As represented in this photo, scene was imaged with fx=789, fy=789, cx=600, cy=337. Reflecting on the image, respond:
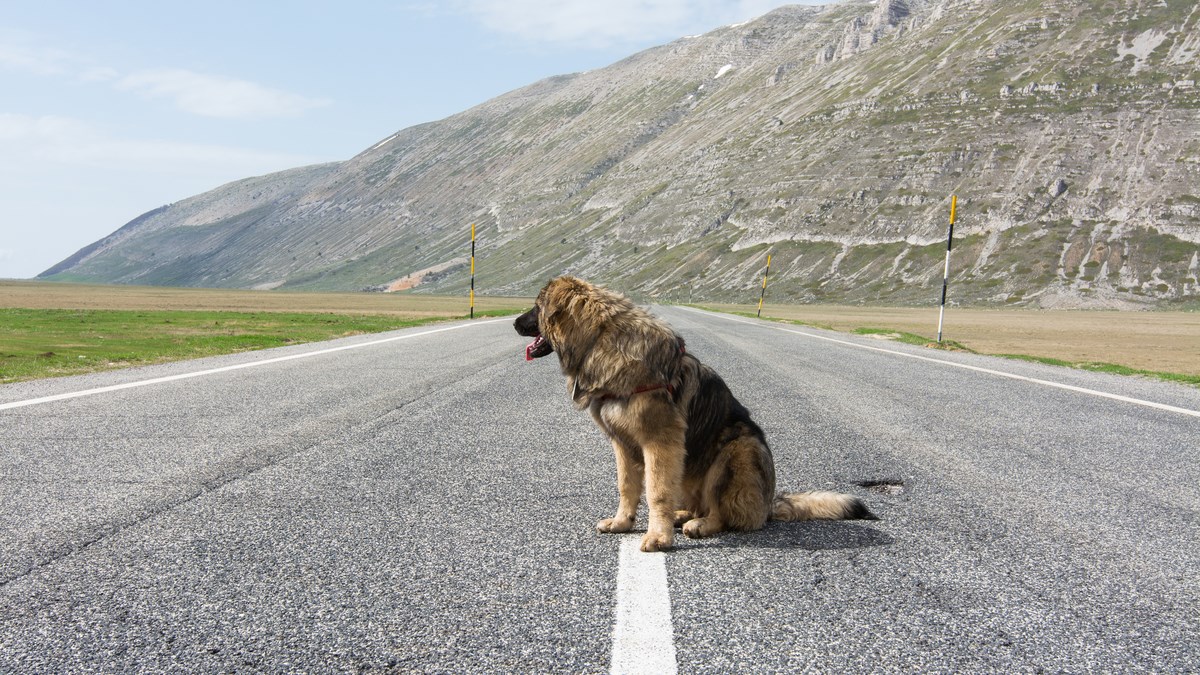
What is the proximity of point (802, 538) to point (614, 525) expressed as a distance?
1055 mm

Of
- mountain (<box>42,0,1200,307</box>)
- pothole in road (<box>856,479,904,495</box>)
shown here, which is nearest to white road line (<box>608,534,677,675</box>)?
pothole in road (<box>856,479,904,495</box>)

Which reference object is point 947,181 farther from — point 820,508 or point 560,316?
point 560,316

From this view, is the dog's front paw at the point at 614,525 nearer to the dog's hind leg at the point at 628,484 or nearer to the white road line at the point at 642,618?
the dog's hind leg at the point at 628,484

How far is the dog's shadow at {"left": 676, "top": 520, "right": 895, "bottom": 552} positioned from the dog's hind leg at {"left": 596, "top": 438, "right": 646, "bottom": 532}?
31cm

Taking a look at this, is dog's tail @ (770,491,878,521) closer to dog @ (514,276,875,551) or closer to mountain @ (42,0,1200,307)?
dog @ (514,276,875,551)

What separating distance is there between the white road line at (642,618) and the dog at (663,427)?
344mm

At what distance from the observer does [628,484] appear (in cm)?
466

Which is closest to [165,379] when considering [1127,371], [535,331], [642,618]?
[535,331]

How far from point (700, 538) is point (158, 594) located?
8.97 feet

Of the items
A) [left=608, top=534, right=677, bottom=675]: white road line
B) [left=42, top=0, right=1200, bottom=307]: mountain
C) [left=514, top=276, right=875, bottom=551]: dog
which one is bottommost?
[left=608, top=534, right=677, bottom=675]: white road line

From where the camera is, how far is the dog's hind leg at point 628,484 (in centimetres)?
457

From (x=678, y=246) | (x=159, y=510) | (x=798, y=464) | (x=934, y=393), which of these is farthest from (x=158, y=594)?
(x=678, y=246)

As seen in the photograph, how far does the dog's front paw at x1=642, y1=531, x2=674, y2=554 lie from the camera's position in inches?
166

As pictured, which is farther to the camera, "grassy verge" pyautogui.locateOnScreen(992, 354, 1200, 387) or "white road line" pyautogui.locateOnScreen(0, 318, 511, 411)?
"grassy verge" pyautogui.locateOnScreen(992, 354, 1200, 387)
